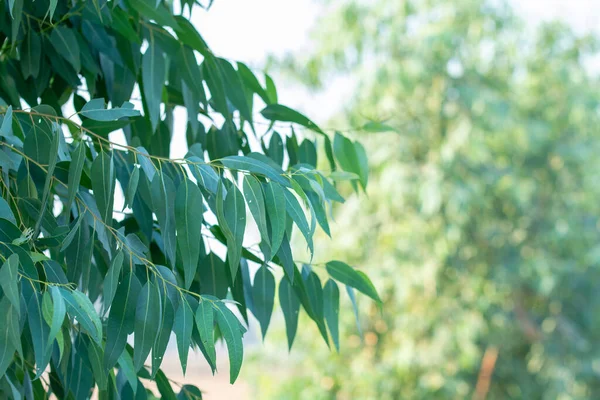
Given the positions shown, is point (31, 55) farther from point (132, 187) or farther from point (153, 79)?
point (132, 187)

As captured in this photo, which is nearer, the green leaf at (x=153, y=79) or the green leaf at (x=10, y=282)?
the green leaf at (x=10, y=282)

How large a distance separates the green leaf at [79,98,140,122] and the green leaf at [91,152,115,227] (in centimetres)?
3

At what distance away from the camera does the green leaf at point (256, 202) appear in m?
0.47

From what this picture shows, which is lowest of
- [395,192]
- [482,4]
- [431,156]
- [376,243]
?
[376,243]

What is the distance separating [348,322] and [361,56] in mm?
1045

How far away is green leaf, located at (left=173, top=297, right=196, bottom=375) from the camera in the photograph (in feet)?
1.47

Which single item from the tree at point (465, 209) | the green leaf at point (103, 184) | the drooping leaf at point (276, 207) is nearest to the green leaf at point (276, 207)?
the drooping leaf at point (276, 207)

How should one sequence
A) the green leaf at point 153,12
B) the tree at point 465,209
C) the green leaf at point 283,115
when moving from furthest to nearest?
1. the tree at point 465,209
2. the green leaf at point 283,115
3. the green leaf at point 153,12

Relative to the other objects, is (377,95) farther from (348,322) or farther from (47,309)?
(47,309)

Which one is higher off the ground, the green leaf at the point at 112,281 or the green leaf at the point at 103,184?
the green leaf at the point at 103,184

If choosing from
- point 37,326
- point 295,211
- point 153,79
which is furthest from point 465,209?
point 37,326

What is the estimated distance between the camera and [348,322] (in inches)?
111

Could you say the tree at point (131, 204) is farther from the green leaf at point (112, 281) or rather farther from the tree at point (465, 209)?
the tree at point (465, 209)

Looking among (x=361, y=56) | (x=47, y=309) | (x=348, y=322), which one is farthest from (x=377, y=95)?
(x=47, y=309)
